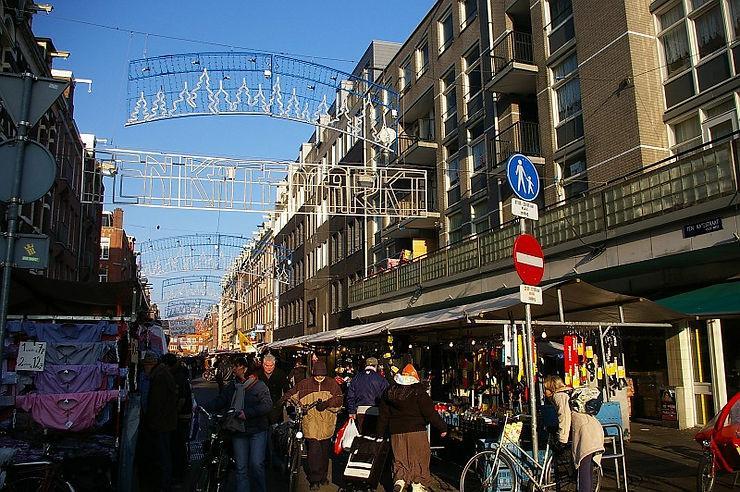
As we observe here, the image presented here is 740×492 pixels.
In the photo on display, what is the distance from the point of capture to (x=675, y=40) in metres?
15.8

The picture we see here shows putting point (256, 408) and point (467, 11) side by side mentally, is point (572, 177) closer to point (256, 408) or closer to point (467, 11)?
point (467, 11)

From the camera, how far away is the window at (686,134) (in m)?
15.0

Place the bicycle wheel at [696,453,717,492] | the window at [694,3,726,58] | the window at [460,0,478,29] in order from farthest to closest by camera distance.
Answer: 1. the window at [460,0,478,29]
2. the window at [694,3,726,58]
3. the bicycle wheel at [696,453,717,492]

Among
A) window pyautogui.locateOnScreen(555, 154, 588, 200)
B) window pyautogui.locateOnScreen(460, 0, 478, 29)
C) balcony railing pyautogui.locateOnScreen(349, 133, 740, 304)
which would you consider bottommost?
balcony railing pyautogui.locateOnScreen(349, 133, 740, 304)

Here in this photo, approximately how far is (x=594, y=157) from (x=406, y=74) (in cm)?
1562

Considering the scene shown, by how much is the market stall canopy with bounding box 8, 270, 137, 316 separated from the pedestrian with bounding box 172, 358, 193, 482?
1.35 meters

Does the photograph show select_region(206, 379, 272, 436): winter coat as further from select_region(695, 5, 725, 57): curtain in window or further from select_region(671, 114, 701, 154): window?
select_region(695, 5, 725, 57): curtain in window

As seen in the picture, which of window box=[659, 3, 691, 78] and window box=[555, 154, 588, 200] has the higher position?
window box=[659, 3, 691, 78]

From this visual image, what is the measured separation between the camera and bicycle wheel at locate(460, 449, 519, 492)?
24.2 ft

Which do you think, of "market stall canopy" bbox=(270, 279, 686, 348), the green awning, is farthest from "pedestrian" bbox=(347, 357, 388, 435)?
the green awning

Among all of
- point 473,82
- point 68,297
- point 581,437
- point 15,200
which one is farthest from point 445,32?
point 15,200

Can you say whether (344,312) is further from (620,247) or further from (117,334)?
(117,334)

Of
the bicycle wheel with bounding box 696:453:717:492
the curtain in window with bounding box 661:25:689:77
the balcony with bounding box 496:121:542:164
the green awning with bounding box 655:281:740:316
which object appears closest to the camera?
the bicycle wheel with bounding box 696:453:717:492

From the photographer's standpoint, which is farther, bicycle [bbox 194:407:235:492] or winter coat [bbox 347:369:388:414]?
winter coat [bbox 347:369:388:414]
